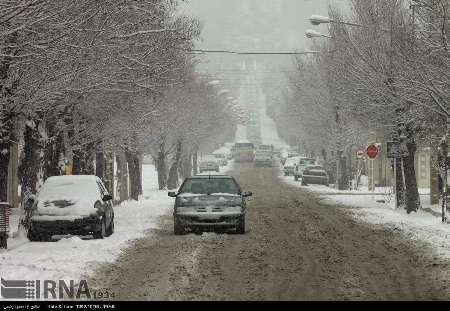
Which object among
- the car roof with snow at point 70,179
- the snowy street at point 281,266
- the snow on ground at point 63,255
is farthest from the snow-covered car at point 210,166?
the car roof with snow at point 70,179

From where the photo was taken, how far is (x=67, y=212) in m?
22.7

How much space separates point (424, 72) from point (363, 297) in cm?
1470

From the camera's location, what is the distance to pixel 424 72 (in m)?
26.8

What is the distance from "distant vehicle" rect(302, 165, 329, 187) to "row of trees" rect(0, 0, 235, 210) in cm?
2512

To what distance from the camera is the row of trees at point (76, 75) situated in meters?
19.8

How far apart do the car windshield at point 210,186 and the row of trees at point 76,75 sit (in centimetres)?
276

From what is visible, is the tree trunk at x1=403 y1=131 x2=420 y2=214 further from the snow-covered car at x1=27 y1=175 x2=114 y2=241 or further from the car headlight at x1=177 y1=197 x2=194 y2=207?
the snow-covered car at x1=27 y1=175 x2=114 y2=241

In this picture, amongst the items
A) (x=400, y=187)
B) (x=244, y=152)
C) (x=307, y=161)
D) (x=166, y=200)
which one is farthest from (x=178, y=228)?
(x=244, y=152)

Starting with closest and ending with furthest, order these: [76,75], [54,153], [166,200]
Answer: [76,75] < [54,153] < [166,200]

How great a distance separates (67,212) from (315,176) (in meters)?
43.5

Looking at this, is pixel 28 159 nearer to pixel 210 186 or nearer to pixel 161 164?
pixel 210 186

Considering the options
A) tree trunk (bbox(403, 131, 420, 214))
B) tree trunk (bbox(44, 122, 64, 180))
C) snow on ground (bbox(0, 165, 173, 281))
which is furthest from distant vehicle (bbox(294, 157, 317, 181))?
snow on ground (bbox(0, 165, 173, 281))

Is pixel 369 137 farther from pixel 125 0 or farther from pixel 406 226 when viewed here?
pixel 125 0

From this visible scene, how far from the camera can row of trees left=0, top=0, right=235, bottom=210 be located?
1977cm
